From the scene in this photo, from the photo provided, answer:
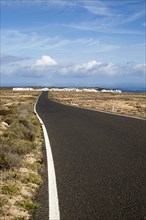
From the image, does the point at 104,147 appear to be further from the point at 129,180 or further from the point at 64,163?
the point at 129,180

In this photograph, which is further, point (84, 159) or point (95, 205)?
point (84, 159)

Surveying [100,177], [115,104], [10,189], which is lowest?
[115,104]

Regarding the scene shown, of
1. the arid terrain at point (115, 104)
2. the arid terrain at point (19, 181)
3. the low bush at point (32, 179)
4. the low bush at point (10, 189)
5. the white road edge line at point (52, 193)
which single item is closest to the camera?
the white road edge line at point (52, 193)

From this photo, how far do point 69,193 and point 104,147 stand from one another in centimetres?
601

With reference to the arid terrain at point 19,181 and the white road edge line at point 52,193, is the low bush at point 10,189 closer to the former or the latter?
the arid terrain at point 19,181

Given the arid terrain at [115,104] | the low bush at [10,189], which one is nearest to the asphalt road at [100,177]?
the low bush at [10,189]

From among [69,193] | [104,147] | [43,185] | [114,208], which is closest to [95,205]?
[114,208]

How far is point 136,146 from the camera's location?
13.7 meters

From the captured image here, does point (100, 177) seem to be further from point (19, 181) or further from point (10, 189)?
point (10, 189)

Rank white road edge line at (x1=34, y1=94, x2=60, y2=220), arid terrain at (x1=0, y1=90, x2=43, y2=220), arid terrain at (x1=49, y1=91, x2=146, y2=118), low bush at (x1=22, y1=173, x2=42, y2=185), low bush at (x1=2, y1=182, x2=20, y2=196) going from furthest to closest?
arid terrain at (x1=49, y1=91, x2=146, y2=118) < low bush at (x1=22, y1=173, x2=42, y2=185) < low bush at (x1=2, y1=182, x2=20, y2=196) < arid terrain at (x1=0, y1=90, x2=43, y2=220) < white road edge line at (x1=34, y1=94, x2=60, y2=220)

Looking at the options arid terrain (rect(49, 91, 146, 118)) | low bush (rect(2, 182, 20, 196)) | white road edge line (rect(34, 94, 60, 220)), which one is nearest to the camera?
white road edge line (rect(34, 94, 60, 220))

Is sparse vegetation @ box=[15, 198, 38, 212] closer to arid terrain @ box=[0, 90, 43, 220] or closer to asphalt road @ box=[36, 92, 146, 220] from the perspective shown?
arid terrain @ box=[0, 90, 43, 220]

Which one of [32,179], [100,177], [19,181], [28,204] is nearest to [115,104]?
[100,177]

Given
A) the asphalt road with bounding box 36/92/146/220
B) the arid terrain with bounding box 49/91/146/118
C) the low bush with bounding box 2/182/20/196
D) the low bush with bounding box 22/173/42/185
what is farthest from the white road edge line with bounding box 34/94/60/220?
the arid terrain with bounding box 49/91/146/118
